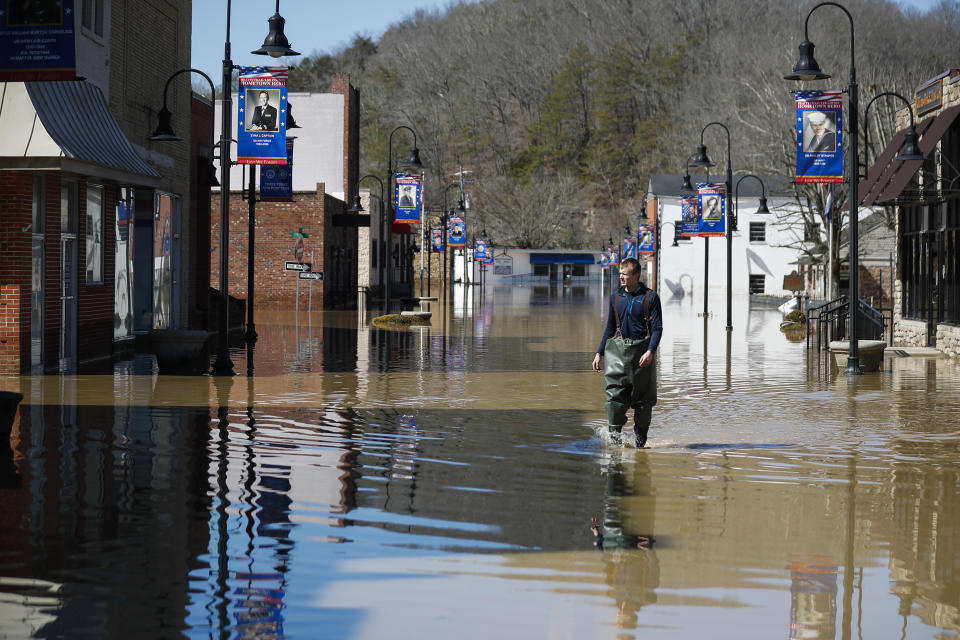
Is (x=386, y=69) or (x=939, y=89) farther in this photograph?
(x=386, y=69)

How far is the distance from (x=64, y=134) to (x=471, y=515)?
40.5ft

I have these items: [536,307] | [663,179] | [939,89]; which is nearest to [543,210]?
[663,179]

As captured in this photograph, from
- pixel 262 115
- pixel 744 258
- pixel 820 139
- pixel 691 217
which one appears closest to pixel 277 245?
pixel 691 217

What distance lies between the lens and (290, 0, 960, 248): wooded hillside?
13212cm

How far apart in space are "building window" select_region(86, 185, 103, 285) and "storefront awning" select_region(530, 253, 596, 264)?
106 m

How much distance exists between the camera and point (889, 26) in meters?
90.1

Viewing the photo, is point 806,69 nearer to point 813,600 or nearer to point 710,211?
point 813,600

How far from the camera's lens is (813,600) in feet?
21.7

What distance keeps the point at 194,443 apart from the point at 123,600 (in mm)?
5931

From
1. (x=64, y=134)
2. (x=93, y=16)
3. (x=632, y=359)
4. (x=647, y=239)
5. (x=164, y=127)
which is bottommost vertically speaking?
(x=632, y=359)

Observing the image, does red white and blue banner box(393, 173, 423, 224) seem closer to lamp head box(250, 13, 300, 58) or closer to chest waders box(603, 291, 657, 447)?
lamp head box(250, 13, 300, 58)

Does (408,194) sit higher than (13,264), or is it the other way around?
(408,194)

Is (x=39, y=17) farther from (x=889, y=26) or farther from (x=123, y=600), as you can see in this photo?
(x=889, y=26)

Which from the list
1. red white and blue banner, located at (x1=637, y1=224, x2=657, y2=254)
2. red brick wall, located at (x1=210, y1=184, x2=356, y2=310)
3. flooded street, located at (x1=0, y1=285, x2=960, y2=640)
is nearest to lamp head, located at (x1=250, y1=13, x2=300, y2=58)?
flooded street, located at (x1=0, y1=285, x2=960, y2=640)
